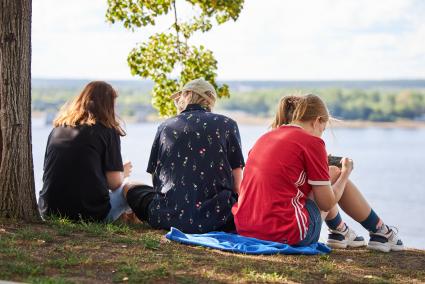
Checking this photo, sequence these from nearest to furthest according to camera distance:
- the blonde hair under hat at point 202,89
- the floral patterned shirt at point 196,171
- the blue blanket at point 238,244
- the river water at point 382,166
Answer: the blue blanket at point 238,244 < the floral patterned shirt at point 196,171 < the blonde hair under hat at point 202,89 < the river water at point 382,166

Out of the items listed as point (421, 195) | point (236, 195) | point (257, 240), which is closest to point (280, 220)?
point (257, 240)

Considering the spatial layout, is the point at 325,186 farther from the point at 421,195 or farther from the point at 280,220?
the point at 421,195

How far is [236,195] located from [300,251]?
75 centimetres

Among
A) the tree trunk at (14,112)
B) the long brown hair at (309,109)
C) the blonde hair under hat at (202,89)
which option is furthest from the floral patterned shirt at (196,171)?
the tree trunk at (14,112)

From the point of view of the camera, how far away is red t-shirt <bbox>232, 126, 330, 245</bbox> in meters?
4.58

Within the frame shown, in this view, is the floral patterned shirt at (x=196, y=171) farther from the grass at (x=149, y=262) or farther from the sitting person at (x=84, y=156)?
the sitting person at (x=84, y=156)

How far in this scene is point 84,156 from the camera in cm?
526

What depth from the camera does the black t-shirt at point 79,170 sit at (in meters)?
5.27

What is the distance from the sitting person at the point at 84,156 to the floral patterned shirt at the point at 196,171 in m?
0.34

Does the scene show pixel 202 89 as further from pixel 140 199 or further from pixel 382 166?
pixel 382 166

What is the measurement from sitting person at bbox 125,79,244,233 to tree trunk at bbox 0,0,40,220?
775 mm

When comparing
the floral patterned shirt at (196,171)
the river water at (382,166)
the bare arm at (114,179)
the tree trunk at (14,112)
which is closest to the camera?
the floral patterned shirt at (196,171)

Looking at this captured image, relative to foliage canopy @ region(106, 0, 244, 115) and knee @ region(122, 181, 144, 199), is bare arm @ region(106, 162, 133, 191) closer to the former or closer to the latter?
knee @ region(122, 181, 144, 199)

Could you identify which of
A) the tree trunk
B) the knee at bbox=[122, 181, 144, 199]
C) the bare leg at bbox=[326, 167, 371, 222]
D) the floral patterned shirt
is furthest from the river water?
the tree trunk
